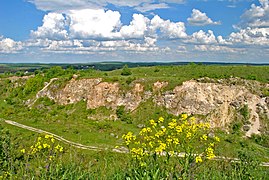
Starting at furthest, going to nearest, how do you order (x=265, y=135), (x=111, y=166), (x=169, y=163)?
(x=265, y=135), (x=111, y=166), (x=169, y=163)

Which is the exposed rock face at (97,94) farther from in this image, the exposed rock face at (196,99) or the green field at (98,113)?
the green field at (98,113)

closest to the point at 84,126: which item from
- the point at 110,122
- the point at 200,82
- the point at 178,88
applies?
the point at 110,122

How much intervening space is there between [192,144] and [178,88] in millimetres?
49609

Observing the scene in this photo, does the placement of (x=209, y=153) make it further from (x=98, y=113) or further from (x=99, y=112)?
(x=99, y=112)

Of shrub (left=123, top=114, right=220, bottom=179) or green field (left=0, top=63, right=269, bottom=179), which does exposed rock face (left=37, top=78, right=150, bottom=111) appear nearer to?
Result: green field (left=0, top=63, right=269, bottom=179)

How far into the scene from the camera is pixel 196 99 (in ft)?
175

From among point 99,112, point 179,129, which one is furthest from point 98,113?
point 179,129

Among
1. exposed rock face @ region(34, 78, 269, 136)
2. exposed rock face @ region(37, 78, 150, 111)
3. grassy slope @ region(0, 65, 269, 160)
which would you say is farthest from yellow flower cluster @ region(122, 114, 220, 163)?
exposed rock face @ region(37, 78, 150, 111)

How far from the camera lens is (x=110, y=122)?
53875 mm

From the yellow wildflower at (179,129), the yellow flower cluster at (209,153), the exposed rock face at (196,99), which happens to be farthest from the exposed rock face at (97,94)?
the yellow flower cluster at (209,153)

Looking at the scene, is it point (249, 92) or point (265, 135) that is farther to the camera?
point (249, 92)

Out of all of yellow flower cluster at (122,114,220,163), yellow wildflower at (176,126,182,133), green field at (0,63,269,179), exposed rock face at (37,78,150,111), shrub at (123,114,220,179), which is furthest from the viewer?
exposed rock face at (37,78,150,111)

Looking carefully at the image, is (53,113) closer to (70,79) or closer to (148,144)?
(70,79)

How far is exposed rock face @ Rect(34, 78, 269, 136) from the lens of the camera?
2072 inches
